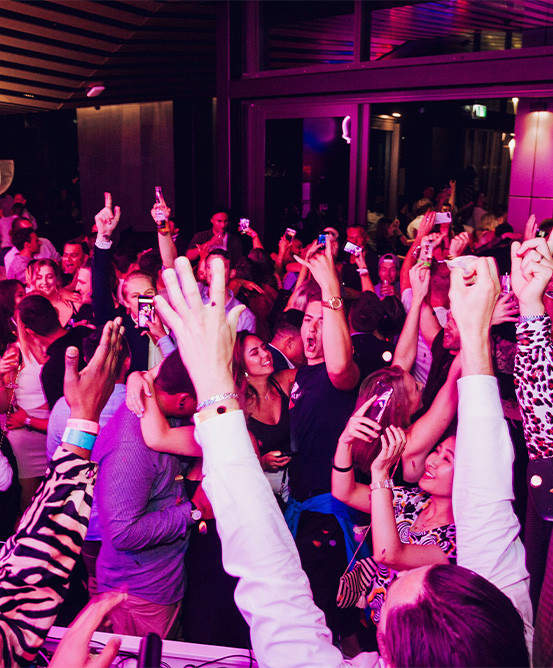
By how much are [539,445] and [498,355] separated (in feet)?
3.20

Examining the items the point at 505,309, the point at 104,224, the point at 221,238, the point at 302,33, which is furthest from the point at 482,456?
the point at 302,33

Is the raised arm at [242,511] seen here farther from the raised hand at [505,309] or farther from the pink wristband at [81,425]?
the raised hand at [505,309]

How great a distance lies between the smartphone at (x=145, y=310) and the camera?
301cm

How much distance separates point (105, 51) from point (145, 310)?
22.3ft

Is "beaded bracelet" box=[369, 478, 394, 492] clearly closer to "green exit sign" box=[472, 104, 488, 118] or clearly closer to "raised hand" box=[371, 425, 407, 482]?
"raised hand" box=[371, 425, 407, 482]

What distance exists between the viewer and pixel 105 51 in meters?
8.38

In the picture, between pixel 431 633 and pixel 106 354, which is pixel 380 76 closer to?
pixel 106 354

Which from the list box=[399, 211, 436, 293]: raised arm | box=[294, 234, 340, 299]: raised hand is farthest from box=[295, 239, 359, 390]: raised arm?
box=[399, 211, 436, 293]: raised arm

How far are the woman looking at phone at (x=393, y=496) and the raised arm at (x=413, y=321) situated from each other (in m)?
0.59

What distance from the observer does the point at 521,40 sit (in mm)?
5027

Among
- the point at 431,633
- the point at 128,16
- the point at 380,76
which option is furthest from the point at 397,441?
the point at 128,16

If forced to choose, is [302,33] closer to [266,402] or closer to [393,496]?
[266,402]

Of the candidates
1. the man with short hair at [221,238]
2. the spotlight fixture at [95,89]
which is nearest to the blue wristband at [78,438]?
the man with short hair at [221,238]

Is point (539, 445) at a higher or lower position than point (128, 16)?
lower
